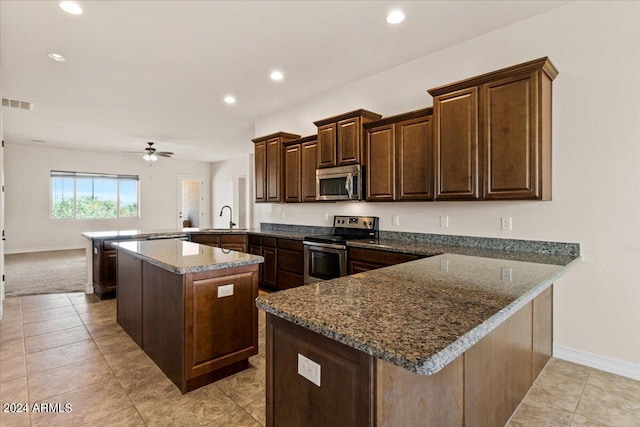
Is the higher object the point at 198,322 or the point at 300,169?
the point at 300,169

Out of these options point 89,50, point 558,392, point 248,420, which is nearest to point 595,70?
point 558,392

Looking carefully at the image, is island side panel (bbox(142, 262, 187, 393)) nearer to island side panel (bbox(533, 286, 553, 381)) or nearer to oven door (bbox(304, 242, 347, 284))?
oven door (bbox(304, 242, 347, 284))

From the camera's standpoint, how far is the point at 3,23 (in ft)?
9.27

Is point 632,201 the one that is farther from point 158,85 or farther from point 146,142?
point 146,142

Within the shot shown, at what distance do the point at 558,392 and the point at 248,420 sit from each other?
2094 mm

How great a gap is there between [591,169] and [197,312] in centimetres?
316

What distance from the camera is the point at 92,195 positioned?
29.6 ft

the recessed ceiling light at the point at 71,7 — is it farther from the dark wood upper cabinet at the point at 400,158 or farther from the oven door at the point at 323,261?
the oven door at the point at 323,261

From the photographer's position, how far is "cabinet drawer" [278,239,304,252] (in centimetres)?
420

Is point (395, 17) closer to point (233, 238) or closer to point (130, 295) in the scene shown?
point (130, 295)

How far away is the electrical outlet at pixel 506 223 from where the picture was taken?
292cm

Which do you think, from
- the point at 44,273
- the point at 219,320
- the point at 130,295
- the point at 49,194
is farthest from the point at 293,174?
the point at 49,194

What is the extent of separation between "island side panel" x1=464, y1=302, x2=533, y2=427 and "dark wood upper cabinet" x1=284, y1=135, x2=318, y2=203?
2.97 meters

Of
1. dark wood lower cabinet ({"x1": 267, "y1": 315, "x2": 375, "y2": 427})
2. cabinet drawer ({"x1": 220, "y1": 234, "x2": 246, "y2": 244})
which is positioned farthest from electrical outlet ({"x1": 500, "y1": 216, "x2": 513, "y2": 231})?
cabinet drawer ({"x1": 220, "y1": 234, "x2": 246, "y2": 244})
